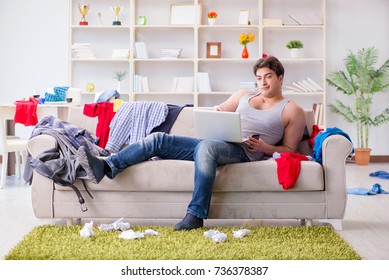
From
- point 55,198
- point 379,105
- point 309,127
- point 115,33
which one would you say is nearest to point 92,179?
point 55,198


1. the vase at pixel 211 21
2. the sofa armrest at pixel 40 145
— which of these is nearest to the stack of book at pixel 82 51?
the vase at pixel 211 21

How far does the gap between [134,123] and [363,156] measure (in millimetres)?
4243

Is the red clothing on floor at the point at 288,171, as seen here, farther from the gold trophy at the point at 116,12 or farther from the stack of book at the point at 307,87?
the gold trophy at the point at 116,12

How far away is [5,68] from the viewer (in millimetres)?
8469

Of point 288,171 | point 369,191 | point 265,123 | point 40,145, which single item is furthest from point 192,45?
point 288,171

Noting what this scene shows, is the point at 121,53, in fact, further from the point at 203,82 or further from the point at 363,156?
the point at 363,156

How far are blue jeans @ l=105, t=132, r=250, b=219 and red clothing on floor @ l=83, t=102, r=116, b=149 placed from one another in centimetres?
71

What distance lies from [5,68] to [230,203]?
5.21 m

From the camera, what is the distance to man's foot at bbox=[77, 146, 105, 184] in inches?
152

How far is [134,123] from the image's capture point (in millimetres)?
4734

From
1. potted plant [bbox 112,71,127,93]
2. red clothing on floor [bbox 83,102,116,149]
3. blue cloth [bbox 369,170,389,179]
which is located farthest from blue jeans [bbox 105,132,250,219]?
potted plant [bbox 112,71,127,93]

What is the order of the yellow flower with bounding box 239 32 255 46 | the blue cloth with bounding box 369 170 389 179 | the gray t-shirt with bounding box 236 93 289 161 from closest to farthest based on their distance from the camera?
the gray t-shirt with bounding box 236 93 289 161, the blue cloth with bounding box 369 170 389 179, the yellow flower with bounding box 239 32 255 46

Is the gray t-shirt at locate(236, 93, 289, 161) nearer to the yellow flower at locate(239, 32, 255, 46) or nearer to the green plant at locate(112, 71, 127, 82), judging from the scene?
the yellow flower at locate(239, 32, 255, 46)

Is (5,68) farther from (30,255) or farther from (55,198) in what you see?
(30,255)
